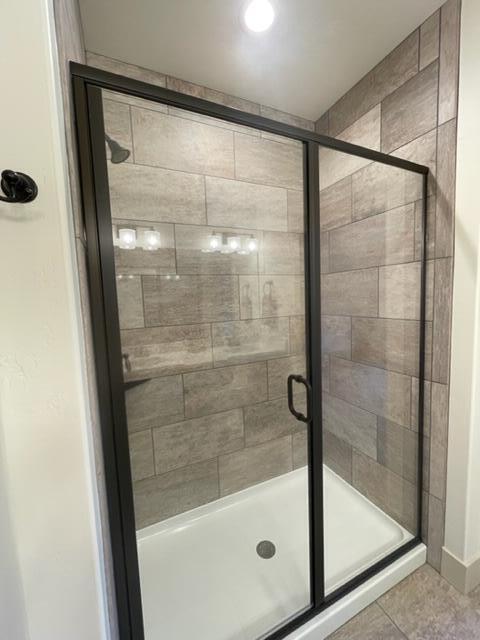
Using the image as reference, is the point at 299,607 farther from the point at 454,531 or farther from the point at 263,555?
the point at 454,531

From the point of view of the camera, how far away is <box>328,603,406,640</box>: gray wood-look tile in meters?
1.09

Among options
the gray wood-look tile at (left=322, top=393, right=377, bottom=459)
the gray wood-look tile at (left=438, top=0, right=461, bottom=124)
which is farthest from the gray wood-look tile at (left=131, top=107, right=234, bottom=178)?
the gray wood-look tile at (left=322, top=393, right=377, bottom=459)

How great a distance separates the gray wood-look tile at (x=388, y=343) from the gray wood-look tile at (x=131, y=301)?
124 centimetres

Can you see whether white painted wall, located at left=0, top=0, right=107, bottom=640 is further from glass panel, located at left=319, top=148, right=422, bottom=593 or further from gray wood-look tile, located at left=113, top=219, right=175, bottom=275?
glass panel, located at left=319, top=148, right=422, bottom=593

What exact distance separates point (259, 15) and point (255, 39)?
0.13m

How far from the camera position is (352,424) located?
1.70m

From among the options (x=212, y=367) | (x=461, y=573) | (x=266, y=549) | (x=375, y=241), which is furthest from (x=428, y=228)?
(x=266, y=549)

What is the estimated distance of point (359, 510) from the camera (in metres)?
1.64

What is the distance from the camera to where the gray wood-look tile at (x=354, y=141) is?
1.21m

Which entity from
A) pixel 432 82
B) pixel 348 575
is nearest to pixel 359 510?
pixel 348 575

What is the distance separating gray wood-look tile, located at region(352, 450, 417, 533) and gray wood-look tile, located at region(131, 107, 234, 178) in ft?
6.35

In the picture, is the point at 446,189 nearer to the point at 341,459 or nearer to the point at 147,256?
the point at 147,256

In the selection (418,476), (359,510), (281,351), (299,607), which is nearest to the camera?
(299,607)

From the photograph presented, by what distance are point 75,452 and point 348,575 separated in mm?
1428
